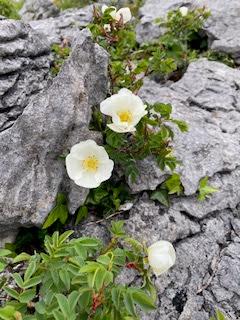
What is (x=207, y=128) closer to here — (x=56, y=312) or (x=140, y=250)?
(x=140, y=250)

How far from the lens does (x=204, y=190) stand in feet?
12.5

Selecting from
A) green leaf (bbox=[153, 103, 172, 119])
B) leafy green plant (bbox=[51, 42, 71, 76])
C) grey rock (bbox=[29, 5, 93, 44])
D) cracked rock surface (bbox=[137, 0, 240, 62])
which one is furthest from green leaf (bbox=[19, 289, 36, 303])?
cracked rock surface (bbox=[137, 0, 240, 62])

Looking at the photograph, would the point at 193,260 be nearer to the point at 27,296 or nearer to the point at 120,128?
the point at 120,128

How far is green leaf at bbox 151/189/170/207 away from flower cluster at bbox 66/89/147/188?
563 millimetres

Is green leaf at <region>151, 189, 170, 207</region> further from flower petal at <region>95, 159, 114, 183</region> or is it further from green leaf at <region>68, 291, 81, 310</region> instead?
green leaf at <region>68, 291, 81, 310</region>

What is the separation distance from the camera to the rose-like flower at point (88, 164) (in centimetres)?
326

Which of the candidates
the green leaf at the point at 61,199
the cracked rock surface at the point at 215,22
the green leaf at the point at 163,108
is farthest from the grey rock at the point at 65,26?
the green leaf at the point at 61,199

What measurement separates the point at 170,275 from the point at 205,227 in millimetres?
558

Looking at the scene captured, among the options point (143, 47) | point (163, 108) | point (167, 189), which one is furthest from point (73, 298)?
point (143, 47)

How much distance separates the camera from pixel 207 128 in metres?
4.64

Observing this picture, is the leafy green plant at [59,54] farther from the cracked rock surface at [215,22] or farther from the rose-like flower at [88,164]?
the rose-like flower at [88,164]

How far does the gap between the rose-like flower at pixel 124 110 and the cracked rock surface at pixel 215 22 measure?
379 centimetres

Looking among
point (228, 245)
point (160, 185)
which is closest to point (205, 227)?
point (228, 245)

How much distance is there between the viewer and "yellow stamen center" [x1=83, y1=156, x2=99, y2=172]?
10.8 feet
